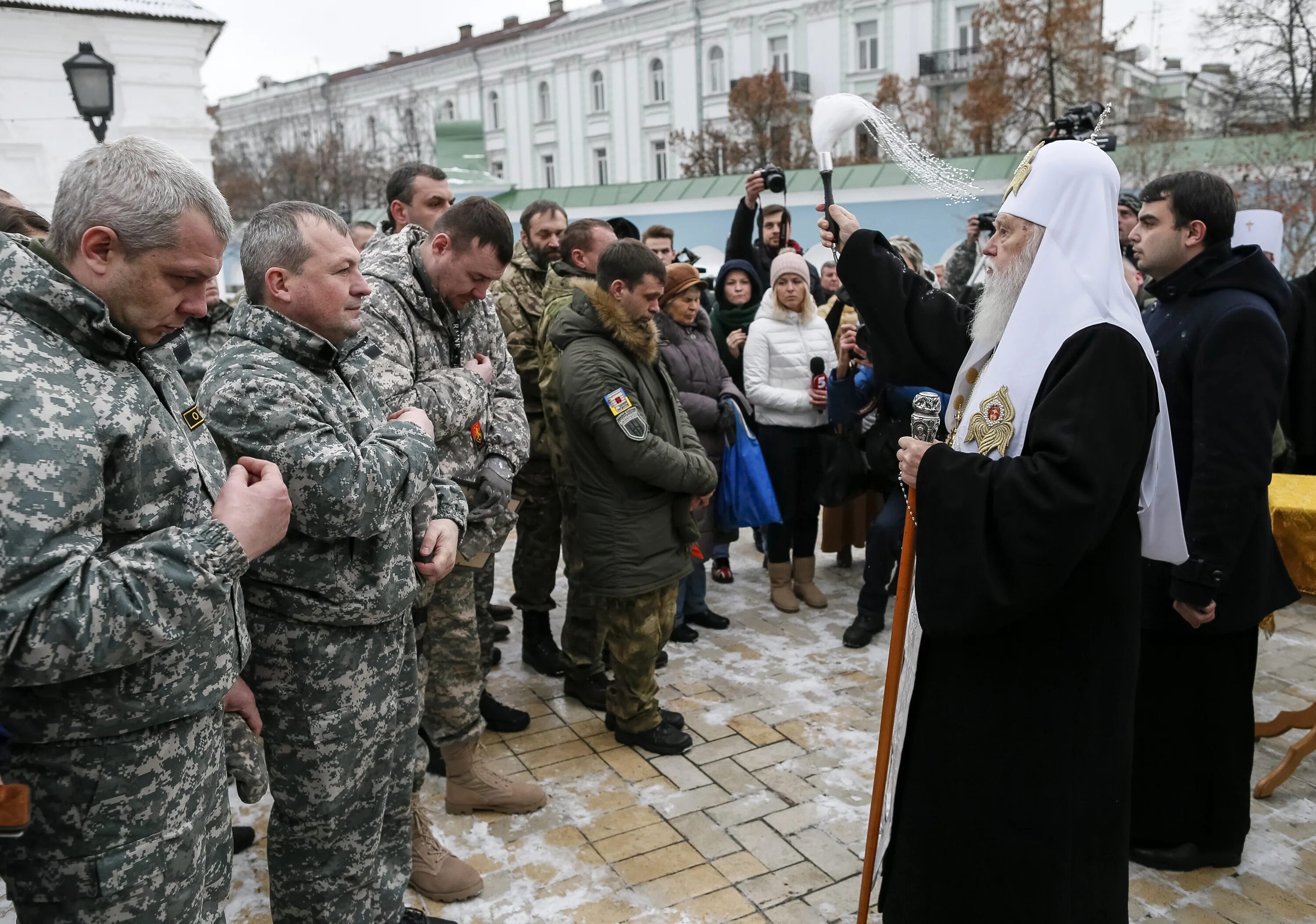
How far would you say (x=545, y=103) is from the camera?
44.8 m

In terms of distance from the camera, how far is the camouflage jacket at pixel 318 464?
2.18m

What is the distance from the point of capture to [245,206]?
35188mm

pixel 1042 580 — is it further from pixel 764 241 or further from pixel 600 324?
pixel 764 241

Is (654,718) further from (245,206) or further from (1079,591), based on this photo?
(245,206)

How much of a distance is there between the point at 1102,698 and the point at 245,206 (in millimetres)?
37853

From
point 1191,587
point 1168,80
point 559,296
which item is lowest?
point 1191,587

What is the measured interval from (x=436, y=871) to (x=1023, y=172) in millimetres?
2657

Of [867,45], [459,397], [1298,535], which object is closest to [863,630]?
[1298,535]

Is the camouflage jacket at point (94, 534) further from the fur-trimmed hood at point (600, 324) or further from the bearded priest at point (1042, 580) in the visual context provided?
the fur-trimmed hood at point (600, 324)

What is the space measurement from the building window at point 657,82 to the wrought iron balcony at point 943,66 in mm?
10764

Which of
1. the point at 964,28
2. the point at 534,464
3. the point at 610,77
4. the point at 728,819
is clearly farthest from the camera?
the point at 610,77

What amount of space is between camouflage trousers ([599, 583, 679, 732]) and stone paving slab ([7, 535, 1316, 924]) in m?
0.16

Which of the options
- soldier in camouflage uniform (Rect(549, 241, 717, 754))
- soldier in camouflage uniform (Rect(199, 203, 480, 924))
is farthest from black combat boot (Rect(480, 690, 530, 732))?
soldier in camouflage uniform (Rect(199, 203, 480, 924))

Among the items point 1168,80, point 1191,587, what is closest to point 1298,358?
point 1191,587
